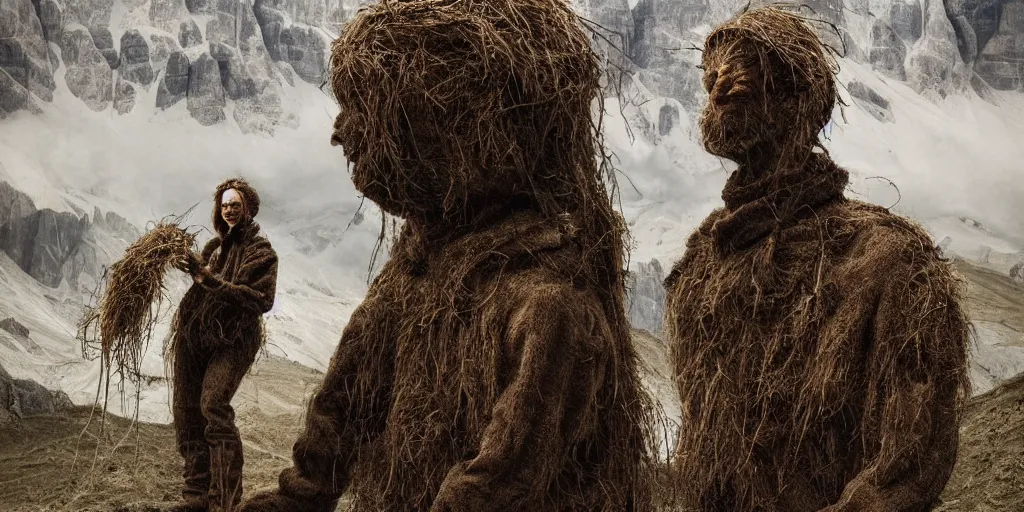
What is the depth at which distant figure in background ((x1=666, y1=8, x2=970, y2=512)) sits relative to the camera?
2.91 meters

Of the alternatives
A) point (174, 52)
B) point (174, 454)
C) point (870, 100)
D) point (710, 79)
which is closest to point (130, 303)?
point (710, 79)

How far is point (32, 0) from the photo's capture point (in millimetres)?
8055

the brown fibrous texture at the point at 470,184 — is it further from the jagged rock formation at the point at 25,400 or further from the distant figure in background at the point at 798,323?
the jagged rock formation at the point at 25,400

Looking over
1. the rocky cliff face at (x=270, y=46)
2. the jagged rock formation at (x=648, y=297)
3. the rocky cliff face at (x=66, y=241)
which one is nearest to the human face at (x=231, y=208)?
the jagged rock formation at (x=648, y=297)

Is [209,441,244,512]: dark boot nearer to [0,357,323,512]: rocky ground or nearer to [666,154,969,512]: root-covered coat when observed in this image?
[0,357,323,512]: rocky ground

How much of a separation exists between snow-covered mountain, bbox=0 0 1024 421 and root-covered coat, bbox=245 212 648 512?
15.5ft

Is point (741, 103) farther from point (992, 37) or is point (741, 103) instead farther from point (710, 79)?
point (992, 37)

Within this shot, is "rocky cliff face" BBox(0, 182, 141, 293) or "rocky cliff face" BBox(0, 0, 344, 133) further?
"rocky cliff face" BBox(0, 0, 344, 133)

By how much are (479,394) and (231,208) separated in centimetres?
219

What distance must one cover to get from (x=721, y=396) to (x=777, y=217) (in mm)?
483

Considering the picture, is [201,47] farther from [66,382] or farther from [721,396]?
[721,396]

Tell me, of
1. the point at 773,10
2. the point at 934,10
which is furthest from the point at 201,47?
the point at 773,10

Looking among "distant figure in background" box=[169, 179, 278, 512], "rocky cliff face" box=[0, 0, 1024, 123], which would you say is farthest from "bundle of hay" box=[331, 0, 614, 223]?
"rocky cliff face" box=[0, 0, 1024, 123]

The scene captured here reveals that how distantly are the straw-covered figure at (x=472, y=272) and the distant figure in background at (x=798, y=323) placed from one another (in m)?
0.56
